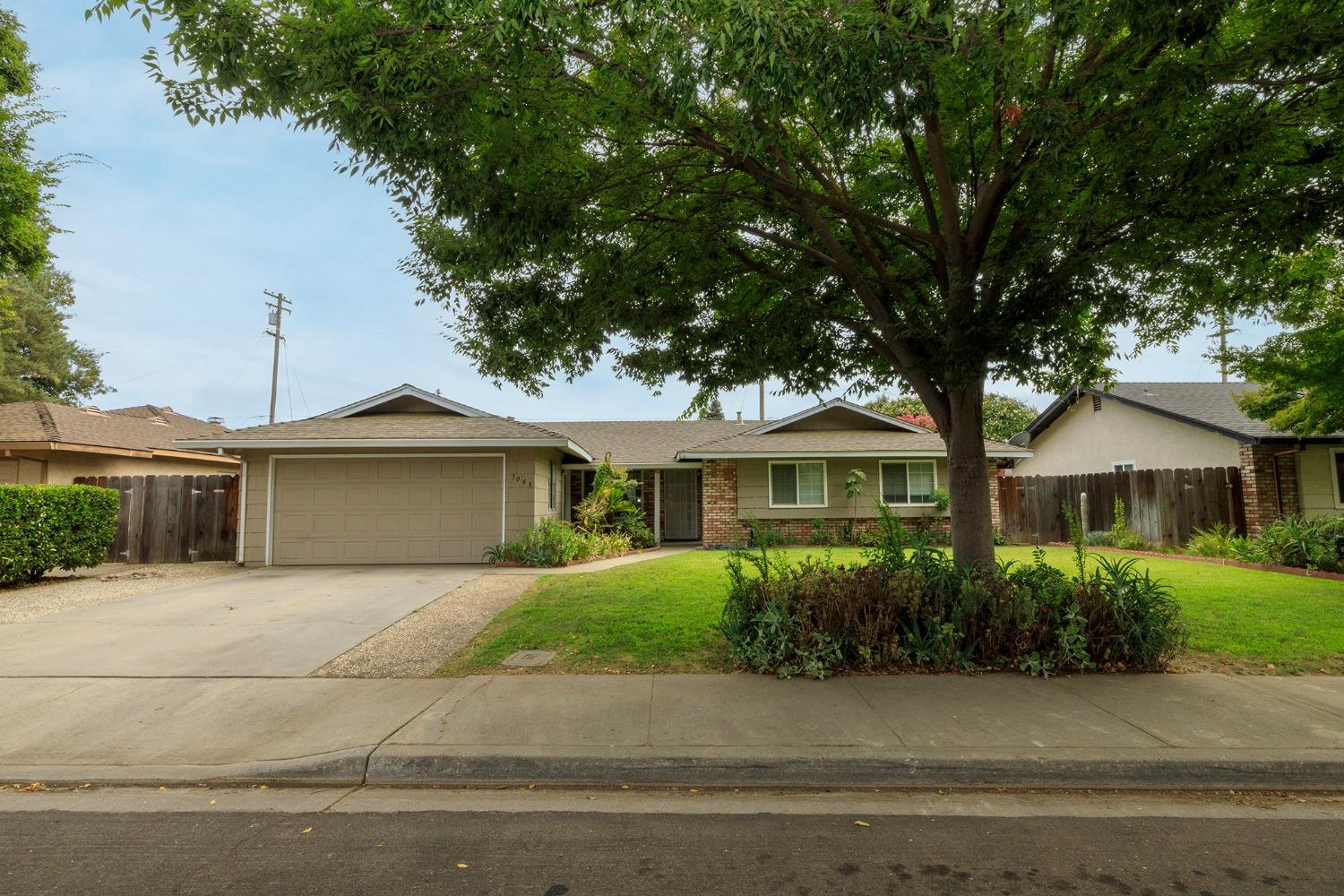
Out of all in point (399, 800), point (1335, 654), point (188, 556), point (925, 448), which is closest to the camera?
point (399, 800)

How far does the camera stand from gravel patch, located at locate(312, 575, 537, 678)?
620 centimetres

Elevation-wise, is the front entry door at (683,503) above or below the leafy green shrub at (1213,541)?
above

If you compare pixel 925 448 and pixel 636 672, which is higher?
pixel 925 448

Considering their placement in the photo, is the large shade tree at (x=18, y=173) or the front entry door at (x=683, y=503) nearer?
the large shade tree at (x=18, y=173)

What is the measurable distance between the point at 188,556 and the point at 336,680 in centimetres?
1177

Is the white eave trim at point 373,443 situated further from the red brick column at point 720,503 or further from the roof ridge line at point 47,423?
the red brick column at point 720,503

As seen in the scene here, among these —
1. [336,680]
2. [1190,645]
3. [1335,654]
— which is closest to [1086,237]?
[1190,645]

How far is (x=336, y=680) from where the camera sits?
5.86 metres

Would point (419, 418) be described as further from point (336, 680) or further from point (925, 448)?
point (925, 448)

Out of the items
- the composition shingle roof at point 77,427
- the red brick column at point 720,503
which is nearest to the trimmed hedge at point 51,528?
the composition shingle roof at point 77,427

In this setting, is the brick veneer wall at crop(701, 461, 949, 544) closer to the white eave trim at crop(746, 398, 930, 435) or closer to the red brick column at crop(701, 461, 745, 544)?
the red brick column at crop(701, 461, 745, 544)

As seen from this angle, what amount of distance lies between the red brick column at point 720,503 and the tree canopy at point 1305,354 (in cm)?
1065

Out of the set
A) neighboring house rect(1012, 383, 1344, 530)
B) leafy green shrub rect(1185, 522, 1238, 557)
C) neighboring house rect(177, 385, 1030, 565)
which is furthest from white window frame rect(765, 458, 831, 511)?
leafy green shrub rect(1185, 522, 1238, 557)

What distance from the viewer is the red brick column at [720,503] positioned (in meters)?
18.1
